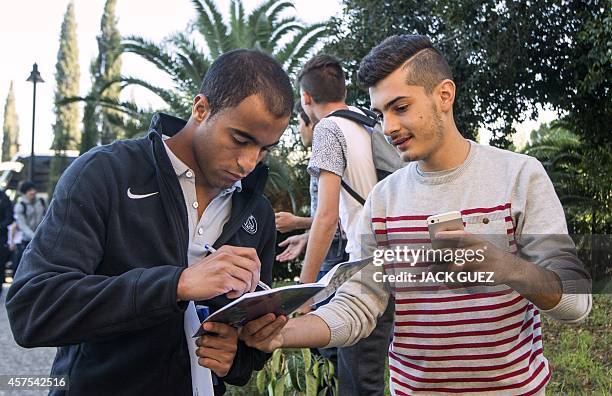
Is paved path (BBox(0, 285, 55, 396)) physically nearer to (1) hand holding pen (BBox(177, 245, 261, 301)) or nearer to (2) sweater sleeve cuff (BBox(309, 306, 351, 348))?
(2) sweater sleeve cuff (BBox(309, 306, 351, 348))

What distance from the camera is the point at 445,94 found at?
8.18 feet

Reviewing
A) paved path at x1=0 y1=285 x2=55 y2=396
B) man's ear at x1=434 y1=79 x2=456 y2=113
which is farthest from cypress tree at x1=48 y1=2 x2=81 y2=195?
man's ear at x1=434 y1=79 x2=456 y2=113

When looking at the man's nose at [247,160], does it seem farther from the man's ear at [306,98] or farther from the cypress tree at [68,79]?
the cypress tree at [68,79]

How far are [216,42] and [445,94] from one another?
47.0ft

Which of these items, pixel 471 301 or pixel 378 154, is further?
pixel 378 154

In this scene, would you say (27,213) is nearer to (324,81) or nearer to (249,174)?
(324,81)

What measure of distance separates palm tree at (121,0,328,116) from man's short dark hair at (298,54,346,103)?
39.3ft

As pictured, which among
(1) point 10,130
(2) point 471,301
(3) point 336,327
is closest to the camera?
(2) point 471,301

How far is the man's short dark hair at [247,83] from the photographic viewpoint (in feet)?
7.46

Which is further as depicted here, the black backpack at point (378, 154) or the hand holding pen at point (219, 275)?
the black backpack at point (378, 154)

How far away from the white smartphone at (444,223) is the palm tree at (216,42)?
14.2 metres

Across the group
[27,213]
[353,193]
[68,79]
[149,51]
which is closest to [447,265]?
[353,193]

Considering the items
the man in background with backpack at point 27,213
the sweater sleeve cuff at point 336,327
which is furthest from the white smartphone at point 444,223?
the man in background with backpack at point 27,213

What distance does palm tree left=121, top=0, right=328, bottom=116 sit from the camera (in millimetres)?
16016
